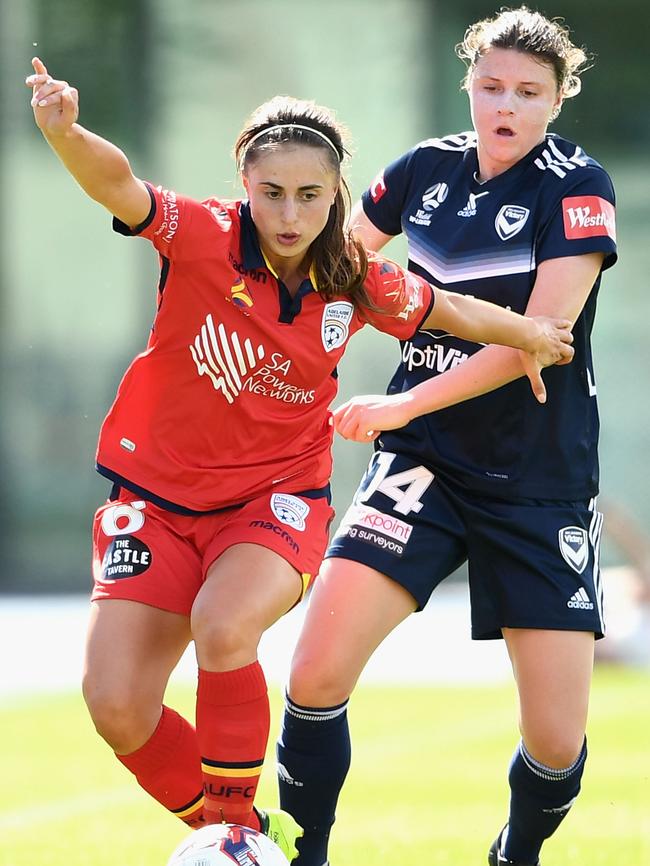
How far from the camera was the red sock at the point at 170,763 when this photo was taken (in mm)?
4328

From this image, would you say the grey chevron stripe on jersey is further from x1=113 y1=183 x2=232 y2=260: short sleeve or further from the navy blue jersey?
x1=113 y1=183 x2=232 y2=260: short sleeve

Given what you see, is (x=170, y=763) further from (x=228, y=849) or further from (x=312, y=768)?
(x=228, y=849)

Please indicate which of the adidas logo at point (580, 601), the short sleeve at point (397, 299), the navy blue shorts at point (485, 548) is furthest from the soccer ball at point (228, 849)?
the short sleeve at point (397, 299)

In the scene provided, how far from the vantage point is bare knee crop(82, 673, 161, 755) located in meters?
4.16

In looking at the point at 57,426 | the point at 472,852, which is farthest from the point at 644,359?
the point at 472,852

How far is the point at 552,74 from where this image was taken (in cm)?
451

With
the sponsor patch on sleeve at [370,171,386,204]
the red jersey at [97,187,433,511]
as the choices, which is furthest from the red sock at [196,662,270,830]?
the sponsor patch on sleeve at [370,171,386,204]

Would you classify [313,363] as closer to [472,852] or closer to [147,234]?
[147,234]

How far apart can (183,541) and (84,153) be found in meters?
1.13

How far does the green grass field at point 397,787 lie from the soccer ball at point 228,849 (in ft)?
3.21

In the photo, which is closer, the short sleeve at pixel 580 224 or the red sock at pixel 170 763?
the red sock at pixel 170 763

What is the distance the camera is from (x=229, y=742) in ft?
13.3

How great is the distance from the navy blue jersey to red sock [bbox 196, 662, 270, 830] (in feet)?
3.20

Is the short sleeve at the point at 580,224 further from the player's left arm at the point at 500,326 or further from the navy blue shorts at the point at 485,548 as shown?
the navy blue shorts at the point at 485,548
